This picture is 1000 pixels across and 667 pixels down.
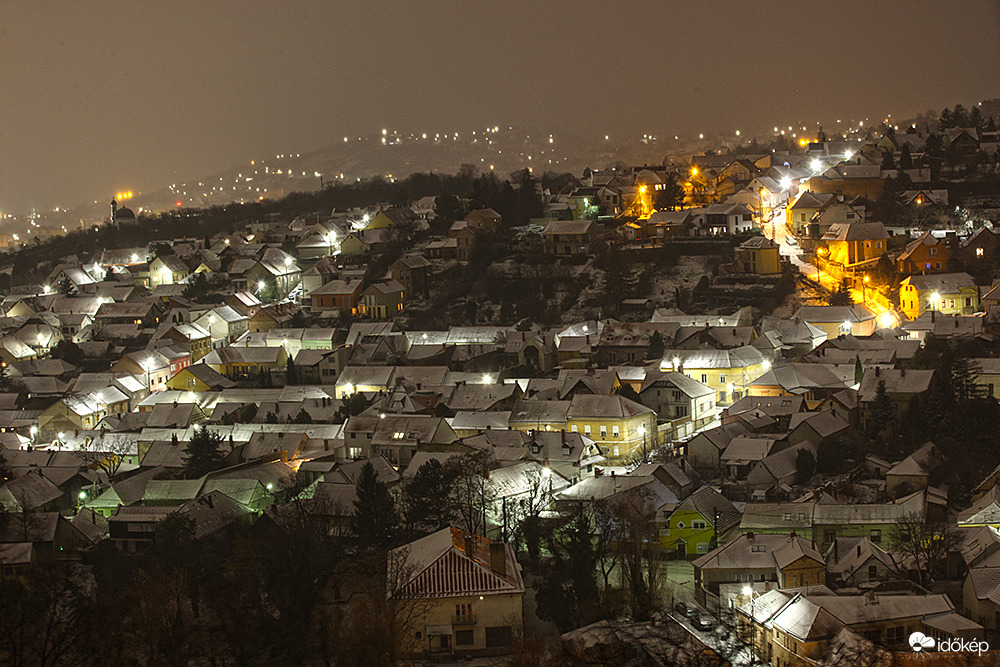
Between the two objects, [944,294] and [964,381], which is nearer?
[964,381]

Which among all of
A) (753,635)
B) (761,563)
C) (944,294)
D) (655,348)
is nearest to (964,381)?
(944,294)

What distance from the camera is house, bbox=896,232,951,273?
111 feet

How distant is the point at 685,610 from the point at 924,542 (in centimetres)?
438

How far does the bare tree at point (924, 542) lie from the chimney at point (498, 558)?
647 centimetres

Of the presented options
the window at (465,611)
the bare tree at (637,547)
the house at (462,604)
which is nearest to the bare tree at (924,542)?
the bare tree at (637,547)

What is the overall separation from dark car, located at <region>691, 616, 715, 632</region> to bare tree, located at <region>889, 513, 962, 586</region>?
11.6 ft

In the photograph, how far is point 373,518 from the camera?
20938 millimetres

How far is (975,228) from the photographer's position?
1443 inches

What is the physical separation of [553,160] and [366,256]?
64650mm

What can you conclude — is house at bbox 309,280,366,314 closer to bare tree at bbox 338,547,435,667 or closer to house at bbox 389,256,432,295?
house at bbox 389,256,432,295

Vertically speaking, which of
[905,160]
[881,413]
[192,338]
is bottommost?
[192,338]

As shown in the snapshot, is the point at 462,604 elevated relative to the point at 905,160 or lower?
lower

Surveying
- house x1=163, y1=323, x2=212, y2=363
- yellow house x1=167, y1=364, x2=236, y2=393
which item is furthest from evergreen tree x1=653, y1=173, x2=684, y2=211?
yellow house x1=167, y1=364, x2=236, y2=393

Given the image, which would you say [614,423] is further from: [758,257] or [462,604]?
[758,257]
